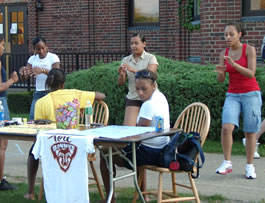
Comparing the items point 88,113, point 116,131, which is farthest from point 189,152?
point 88,113

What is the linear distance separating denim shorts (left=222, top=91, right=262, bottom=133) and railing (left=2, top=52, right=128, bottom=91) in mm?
7402

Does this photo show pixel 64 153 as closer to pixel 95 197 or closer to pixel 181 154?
pixel 181 154

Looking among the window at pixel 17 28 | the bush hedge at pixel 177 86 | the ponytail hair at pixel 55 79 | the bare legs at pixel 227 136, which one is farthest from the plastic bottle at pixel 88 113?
the window at pixel 17 28

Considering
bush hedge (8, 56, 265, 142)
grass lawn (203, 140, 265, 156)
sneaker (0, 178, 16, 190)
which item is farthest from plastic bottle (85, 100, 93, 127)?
bush hedge (8, 56, 265, 142)

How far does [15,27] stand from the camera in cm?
1814

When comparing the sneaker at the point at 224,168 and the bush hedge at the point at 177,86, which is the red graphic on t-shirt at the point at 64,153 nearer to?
the sneaker at the point at 224,168

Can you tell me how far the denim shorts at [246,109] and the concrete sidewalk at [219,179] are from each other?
25.5 inches

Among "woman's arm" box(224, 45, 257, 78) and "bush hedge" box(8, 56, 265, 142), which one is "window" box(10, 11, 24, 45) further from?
"woman's arm" box(224, 45, 257, 78)

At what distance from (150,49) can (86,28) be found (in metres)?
2.31

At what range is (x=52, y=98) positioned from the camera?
5.93 metres

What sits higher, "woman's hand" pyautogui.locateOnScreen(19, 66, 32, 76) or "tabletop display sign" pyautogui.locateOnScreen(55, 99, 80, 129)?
"woman's hand" pyautogui.locateOnScreen(19, 66, 32, 76)

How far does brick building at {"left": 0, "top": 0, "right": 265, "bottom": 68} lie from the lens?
11125mm

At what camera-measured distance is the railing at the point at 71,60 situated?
14773 millimetres

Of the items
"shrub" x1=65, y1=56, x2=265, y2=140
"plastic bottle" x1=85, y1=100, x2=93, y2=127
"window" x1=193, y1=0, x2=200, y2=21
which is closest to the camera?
"plastic bottle" x1=85, y1=100, x2=93, y2=127
